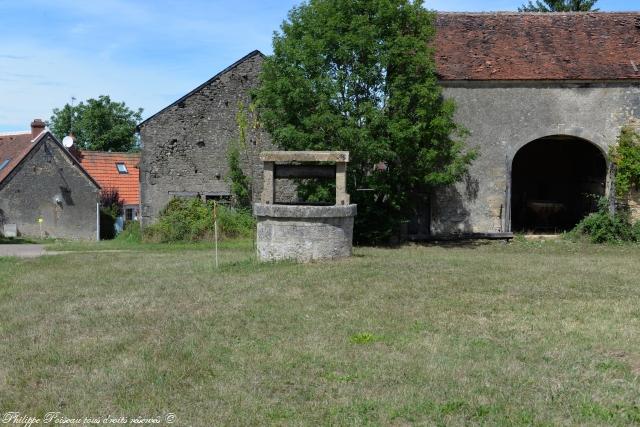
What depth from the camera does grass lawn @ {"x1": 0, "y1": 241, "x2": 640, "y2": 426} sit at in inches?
182

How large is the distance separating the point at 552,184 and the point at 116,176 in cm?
2320

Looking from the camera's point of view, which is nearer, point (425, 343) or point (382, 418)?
point (382, 418)

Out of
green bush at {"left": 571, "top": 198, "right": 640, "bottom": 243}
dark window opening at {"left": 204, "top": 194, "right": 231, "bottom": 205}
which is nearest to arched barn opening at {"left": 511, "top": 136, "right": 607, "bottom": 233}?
green bush at {"left": 571, "top": 198, "right": 640, "bottom": 243}

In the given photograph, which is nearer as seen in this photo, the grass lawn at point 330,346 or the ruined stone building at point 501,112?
the grass lawn at point 330,346

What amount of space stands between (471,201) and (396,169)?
2.99m

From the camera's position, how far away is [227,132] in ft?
71.4

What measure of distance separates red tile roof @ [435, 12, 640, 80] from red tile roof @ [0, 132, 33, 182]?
19649 mm

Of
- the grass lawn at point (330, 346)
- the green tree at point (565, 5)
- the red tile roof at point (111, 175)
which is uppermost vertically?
the green tree at point (565, 5)

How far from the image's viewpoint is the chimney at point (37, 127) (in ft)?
101

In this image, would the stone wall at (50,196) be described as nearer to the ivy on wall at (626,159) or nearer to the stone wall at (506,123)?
the stone wall at (506,123)

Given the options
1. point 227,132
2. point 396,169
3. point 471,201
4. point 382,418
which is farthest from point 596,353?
point 227,132

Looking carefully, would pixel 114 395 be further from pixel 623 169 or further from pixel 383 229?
pixel 623 169

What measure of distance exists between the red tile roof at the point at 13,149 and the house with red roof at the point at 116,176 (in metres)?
2.99

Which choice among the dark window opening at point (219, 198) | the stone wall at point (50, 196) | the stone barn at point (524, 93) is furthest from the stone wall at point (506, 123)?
the stone wall at point (50, 196)
